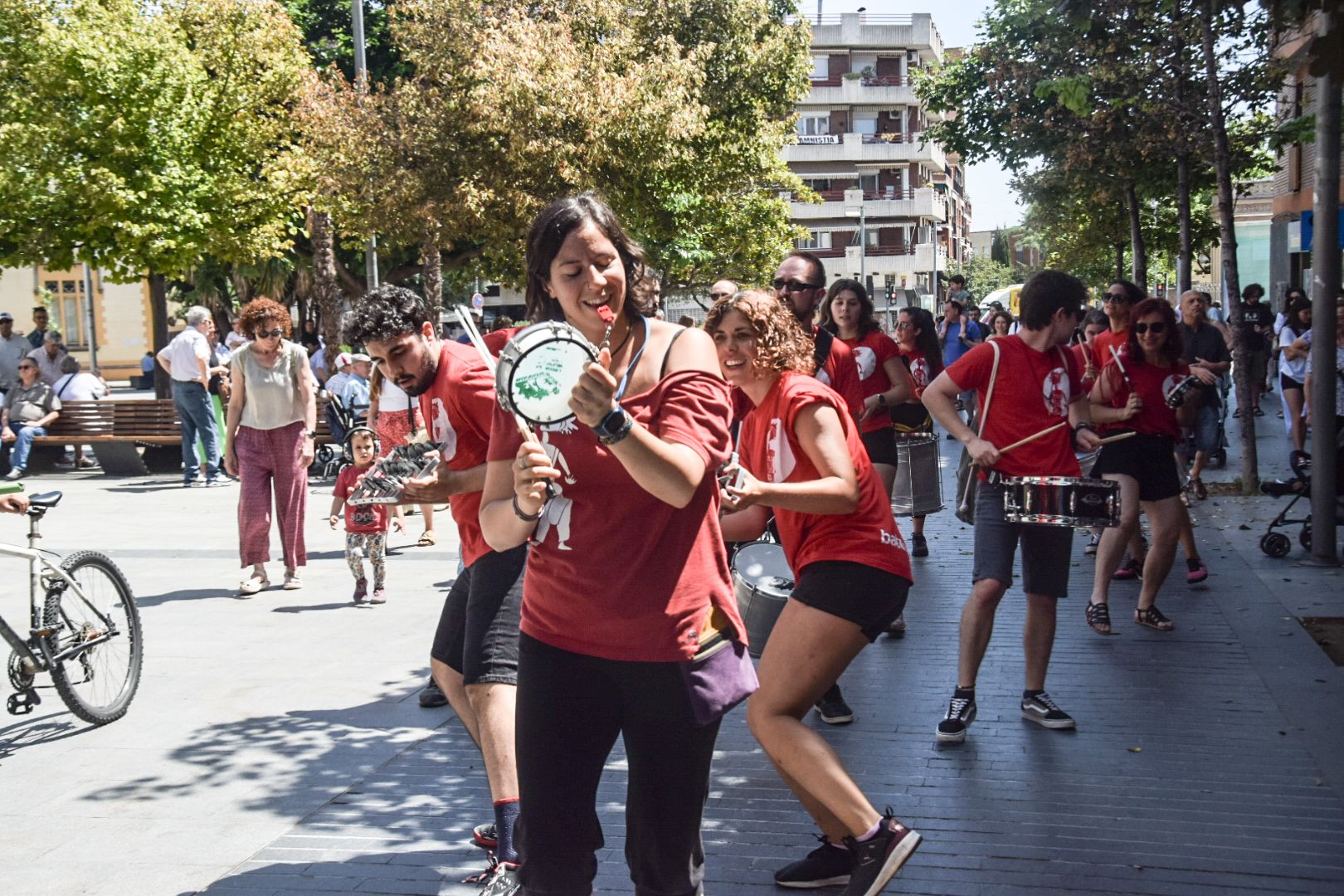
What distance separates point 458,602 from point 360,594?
463 centimetres

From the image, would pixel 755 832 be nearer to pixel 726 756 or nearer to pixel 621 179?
pixel 726 756

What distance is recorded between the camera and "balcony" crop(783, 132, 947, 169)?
243 feet

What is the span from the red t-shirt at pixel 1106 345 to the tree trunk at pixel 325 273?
18633 mm

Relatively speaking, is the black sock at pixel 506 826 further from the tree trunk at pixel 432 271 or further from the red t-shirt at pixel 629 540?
the tree trunk at pixel 432 271

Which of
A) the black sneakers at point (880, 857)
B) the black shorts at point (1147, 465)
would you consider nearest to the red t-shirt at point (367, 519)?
the black shorts at point (1147, 465)

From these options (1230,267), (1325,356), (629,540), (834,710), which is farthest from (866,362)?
(1230,267)

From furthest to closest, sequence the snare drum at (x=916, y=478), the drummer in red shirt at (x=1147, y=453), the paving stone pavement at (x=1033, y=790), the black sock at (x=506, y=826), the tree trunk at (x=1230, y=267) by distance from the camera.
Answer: the tree trunk at (x=1230, y=267) < the snare drum at (x=916, y=478) < the drummer in red shirt at (x=1147, y=453) < the paving stone pavement at (x=1033, y=790) < the black sock at (x=506, y=826)

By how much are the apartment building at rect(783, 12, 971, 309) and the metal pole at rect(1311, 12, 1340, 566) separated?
214ft

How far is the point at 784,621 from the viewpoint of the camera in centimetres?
403

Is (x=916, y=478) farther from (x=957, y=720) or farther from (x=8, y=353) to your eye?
(x=8, y=353)

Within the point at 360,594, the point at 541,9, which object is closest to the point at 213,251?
the point at 541,9

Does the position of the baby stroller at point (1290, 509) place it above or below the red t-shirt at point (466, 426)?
below

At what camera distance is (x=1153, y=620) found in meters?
7.48

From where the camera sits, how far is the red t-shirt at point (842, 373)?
22.0ft
